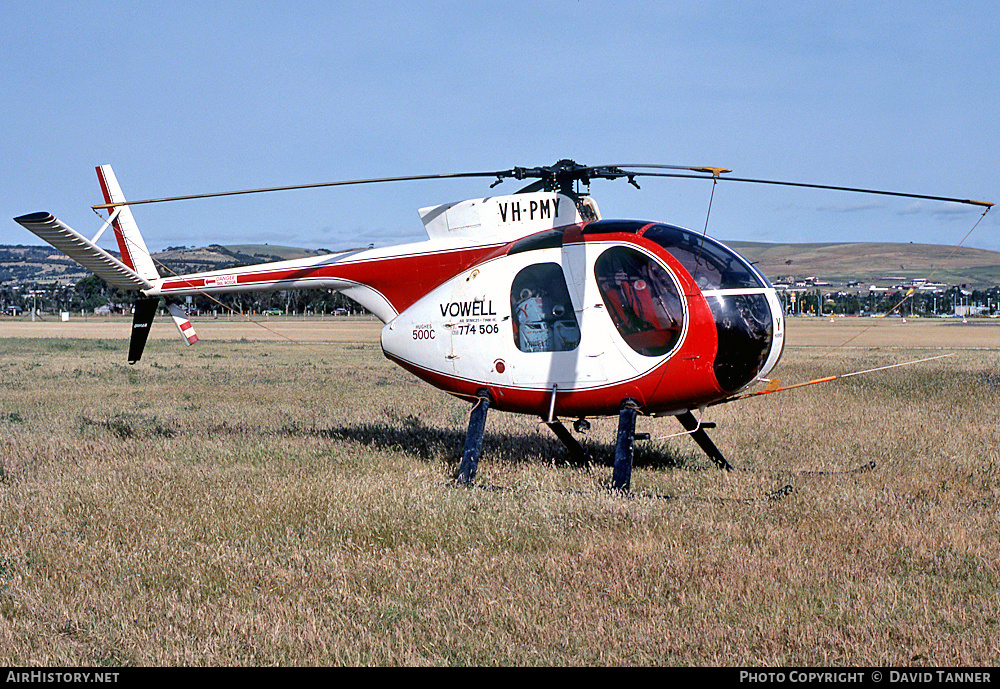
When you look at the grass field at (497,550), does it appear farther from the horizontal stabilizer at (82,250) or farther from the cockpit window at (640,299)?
the horizontal stabilizer at (82,250)

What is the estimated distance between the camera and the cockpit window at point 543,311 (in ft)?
31.6

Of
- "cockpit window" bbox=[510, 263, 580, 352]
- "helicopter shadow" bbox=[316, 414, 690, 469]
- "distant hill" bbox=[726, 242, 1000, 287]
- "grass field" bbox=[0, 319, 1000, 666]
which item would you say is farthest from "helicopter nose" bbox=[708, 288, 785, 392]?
"distant hill" bbox=[726, 242, 1000, 287]

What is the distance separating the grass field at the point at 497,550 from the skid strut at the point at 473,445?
360 millimetres

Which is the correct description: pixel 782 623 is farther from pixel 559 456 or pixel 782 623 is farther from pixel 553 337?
pixel 559 456

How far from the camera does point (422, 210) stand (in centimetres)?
1098

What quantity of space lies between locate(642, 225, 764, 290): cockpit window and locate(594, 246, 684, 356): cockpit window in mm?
250

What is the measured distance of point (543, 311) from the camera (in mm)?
9805

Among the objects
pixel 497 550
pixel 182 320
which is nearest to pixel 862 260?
pixel 182 320

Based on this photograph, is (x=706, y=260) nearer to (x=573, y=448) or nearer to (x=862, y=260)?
(x=573, y=448)

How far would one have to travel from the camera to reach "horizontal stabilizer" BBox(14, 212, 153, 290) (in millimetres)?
10891

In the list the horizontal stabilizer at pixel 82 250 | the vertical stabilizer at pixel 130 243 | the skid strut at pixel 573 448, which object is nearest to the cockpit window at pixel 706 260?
the skid strut at pixel 573 448

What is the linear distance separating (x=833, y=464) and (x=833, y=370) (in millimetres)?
17245

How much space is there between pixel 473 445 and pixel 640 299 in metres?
2.57

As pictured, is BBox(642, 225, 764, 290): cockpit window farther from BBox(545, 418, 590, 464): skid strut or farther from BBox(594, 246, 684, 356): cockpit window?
BBox(545, 418, 590, 464): skid strut
